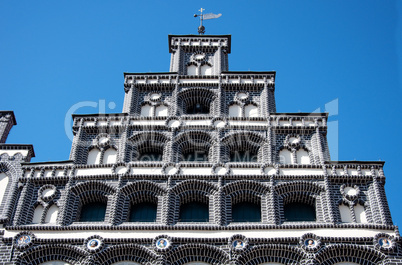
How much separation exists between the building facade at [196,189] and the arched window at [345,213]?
5 centimetres

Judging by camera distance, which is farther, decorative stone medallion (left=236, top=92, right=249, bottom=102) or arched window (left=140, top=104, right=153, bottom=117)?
decorative stone medallion (left=236, top=92, right=249, bottom=102)

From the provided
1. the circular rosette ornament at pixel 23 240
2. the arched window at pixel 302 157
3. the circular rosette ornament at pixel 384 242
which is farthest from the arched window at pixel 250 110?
the circular rosette ornament at pixel 23 240

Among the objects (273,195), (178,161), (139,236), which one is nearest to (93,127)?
(178,161)

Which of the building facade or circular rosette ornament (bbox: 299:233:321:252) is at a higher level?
the building facade

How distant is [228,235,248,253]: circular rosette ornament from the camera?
62.6 feet

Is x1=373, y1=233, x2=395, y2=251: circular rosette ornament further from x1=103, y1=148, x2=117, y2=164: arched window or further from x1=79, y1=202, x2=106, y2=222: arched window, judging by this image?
x1=103, y1=148, x2=117, y2=164: arched window

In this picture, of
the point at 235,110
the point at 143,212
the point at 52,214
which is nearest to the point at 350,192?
the point at 235,110

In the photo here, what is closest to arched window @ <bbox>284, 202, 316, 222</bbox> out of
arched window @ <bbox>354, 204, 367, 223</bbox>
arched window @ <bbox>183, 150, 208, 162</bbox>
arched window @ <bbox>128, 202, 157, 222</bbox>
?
arched window @ <bbox>354, 204, 367, 223</bbox>

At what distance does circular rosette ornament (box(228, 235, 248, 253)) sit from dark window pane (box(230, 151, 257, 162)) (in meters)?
3.65

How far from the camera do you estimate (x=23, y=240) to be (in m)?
19.6

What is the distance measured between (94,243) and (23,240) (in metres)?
2.06

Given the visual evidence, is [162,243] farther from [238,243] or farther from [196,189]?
[196,189]

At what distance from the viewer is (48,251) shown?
1945 cm

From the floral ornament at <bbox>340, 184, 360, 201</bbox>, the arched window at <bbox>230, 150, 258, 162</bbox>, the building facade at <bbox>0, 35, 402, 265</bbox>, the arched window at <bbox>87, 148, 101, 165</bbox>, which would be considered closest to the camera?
the building facade at <bbox>0, 35, 402, 265</bbox>
